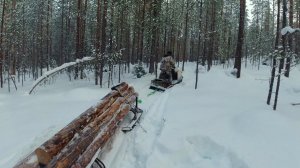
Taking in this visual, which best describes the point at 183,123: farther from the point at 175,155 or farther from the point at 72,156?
the point at 72,156

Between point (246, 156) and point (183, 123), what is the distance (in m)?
2.95

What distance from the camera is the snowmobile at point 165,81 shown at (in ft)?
58.1

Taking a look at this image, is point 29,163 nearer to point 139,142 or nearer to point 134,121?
point 139,142

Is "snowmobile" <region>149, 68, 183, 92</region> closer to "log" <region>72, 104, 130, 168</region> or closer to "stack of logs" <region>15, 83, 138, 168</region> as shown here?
"stack of logs" <region>15, 83, 138, 168</region>

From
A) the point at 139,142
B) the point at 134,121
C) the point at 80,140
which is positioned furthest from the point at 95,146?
the point at 134,121

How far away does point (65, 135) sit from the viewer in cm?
626

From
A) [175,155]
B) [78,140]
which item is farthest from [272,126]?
[78,140]

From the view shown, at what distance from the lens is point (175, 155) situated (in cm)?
751

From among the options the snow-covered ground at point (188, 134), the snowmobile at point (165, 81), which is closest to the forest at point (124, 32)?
the snowmobile at point (165, 81)

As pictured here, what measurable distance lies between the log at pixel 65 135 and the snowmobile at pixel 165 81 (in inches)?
341

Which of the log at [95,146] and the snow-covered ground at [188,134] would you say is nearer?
the log at [95,146]

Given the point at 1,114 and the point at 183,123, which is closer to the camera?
the point at 183,123

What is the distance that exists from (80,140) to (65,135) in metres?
0.40

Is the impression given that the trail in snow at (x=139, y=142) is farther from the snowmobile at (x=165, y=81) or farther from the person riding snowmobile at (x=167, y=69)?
the person riding snowmobile at (x=167, y=69)
